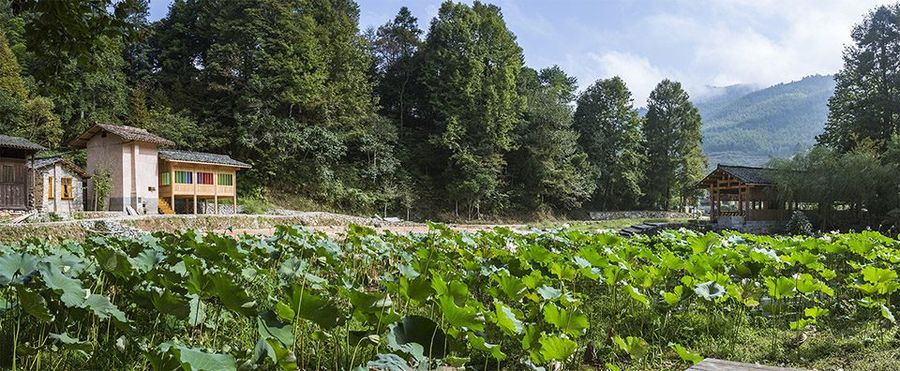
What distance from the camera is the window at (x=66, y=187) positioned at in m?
21.7

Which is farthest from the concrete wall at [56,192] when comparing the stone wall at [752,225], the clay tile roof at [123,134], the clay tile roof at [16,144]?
the stone wall at [752,225]

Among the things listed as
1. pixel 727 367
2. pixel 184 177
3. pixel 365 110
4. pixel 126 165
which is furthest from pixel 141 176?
pixel 727 367

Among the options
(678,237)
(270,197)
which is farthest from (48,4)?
(270,197)

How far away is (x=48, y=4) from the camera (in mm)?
4066

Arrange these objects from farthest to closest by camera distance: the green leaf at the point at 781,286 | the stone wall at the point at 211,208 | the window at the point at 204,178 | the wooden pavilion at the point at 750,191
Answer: the wooden pavilion at the point at 750,191 < the stone wall at the point at 211,208 < the window at the point at 204,178 < the green leaf at the point at 781,286

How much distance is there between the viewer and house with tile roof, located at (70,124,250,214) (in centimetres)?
2183

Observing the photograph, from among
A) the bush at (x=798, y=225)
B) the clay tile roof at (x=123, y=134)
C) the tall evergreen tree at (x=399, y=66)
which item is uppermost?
the tall evergreen tree at (x=399, y=66)

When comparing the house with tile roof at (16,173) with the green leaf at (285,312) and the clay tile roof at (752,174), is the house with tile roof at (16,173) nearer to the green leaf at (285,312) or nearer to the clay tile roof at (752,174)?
the green leaf at (285,312)

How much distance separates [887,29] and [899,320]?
3267 centimetres

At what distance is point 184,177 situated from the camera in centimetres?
2338

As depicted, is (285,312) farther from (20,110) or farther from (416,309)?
(20,110)

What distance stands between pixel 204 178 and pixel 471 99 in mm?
16434

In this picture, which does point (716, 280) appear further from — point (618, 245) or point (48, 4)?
point (48, 4)

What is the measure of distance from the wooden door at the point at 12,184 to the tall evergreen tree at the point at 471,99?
20.0 m
